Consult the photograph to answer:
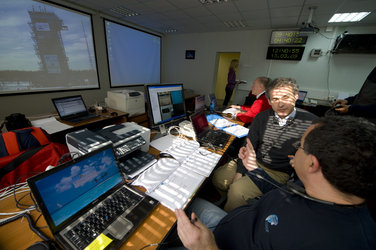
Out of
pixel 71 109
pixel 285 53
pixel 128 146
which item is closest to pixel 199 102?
pixel 128 146

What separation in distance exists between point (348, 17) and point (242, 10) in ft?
7.35

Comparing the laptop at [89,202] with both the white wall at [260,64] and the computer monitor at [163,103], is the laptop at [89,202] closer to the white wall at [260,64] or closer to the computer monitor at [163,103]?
the computer monitor at [163,103]

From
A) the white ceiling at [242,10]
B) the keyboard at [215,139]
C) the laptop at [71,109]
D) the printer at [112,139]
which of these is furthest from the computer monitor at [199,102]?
the white ceiling at [242,10]

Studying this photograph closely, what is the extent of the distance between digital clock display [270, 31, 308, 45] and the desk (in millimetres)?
5095

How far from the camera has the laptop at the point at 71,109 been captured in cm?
202

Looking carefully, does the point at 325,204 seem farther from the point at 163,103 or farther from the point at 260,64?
the point at 260,64

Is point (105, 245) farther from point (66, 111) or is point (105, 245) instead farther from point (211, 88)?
point (211, 88)

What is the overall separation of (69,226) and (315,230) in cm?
91

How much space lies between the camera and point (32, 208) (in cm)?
68

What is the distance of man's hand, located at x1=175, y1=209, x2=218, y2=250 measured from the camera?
0.57 meters

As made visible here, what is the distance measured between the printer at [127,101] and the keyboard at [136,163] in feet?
5.90

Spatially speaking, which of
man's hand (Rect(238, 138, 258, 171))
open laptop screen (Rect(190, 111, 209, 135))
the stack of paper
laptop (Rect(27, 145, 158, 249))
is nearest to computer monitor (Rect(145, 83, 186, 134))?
open laptop screen (Rect(190, 111, 209, 135))

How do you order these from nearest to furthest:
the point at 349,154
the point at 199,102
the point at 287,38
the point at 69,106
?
the point at 349,154 → the point at 69,106 → the point at 199,102 → the point at 287,38

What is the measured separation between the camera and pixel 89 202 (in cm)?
66
